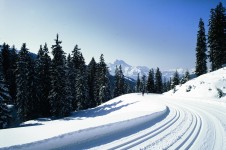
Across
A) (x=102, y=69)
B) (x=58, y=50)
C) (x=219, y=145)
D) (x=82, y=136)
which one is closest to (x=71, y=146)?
(x=82, y=136)

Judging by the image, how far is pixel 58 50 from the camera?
3659 cm

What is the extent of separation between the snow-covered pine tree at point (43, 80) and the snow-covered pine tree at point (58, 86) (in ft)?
11.3

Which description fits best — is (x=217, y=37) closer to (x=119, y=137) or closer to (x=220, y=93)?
(x=220, y=93)

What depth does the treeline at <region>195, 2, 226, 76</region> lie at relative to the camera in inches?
1726

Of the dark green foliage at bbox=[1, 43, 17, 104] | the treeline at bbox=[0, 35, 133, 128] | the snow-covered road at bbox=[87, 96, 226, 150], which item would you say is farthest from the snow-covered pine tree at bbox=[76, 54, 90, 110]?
the snow-covered road at bbox=[87, 96, 226, 150]

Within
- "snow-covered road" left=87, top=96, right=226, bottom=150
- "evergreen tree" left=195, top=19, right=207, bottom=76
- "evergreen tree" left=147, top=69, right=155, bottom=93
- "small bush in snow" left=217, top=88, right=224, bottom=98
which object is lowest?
"snow-covered road" left=87, top=96, right=226, bottom=150

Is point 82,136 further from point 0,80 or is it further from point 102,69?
point 102,69

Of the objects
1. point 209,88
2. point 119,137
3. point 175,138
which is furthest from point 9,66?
point 175,138

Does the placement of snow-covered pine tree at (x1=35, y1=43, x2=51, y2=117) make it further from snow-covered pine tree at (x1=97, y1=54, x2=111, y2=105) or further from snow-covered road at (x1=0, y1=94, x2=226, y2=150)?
snow-covered road at (x1=0, y1=94, x2=226, y2=150)

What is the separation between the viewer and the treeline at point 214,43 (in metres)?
43.8

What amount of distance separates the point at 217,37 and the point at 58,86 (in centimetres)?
3687

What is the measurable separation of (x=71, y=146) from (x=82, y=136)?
2.75 ft

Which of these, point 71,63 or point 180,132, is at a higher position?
point 71,63

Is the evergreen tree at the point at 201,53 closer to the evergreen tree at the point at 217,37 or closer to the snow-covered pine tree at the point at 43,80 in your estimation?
the evergreen tree at the point at 217,37
